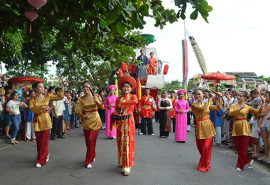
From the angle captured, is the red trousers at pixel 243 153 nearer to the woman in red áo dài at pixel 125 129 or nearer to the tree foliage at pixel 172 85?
the woman in red áo dài at pixel 125 129

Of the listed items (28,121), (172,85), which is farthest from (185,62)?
(172,85)

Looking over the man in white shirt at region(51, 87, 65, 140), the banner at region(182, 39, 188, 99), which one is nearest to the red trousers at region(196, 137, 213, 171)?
the man in white shirt at region(51, 87, 65, 140)

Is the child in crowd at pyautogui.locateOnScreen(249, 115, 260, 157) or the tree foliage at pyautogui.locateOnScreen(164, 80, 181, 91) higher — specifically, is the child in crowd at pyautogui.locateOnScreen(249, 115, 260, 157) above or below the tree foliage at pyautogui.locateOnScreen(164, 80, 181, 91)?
below

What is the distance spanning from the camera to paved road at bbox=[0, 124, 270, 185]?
14.6ft

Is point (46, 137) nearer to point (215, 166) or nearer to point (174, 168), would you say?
point (174, 168)

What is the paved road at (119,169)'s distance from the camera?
14.6ft

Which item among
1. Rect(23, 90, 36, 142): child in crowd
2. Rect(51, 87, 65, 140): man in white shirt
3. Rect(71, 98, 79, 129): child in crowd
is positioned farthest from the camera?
Rect(71, 98, 79, 129): child in crowd

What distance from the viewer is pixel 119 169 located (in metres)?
5.12

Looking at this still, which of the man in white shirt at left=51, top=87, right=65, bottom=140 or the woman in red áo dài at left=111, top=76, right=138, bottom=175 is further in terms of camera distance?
the man in white shirt at left=51, top=87, right=65, bottom=140

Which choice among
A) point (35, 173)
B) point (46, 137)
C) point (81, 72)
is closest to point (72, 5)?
point (46, 137)

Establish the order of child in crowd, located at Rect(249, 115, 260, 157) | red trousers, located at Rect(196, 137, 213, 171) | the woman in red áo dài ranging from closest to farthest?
the woman in red áo dài, red trousers, located at Rect(196, 137, 213, 171), child in crowd, located at Rect(249, 115, 260, 157)

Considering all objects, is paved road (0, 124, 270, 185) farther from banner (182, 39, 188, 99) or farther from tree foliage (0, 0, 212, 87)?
banner (182, 39, 188, 99)

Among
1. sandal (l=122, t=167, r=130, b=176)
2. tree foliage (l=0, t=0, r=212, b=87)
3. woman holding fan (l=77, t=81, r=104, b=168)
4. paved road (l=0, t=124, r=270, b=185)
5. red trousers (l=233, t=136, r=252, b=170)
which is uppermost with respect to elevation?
tree foliage (l=0, t=0, r=212, b=87)

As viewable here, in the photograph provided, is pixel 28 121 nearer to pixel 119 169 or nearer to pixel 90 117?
pixel 90 117
